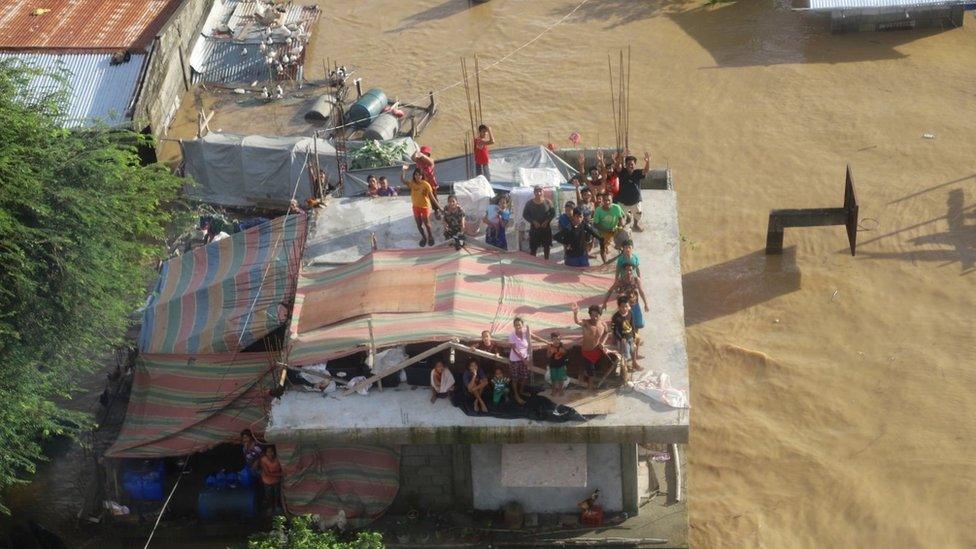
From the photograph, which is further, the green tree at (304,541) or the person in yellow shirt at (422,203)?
the person in yellow shirt at (422,203)

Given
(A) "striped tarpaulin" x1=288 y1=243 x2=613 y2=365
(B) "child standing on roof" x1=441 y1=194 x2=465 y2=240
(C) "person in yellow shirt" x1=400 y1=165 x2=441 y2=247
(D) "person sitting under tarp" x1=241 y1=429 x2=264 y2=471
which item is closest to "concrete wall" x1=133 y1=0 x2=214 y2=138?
(C) "person in yellow shirt" x1=400 y1=165 x2=441 y2=247

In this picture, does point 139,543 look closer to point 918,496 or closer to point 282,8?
point 918,496

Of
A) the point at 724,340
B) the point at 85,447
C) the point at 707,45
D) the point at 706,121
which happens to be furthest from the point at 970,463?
the point at 707,45

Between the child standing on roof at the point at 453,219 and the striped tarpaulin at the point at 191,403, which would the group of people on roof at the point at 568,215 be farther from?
the striped tarpaulin at the point at 191,403

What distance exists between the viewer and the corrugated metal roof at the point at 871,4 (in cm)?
2838

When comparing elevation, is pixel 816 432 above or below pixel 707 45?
below

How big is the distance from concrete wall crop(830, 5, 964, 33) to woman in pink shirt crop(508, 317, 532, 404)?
17.7 meters

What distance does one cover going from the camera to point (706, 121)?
2664cm

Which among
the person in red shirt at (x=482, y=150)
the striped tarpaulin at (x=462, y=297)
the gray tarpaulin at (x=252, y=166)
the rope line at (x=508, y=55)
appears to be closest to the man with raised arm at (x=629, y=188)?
the striped tarpaulin at (x=462, y=297)

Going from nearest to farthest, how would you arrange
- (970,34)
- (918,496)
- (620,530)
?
(620,530) < (918,496) < (970,34)

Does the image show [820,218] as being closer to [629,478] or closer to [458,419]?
[629,478]

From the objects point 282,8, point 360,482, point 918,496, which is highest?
point 282,8

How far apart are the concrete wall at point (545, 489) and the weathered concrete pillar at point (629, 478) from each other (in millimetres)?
47

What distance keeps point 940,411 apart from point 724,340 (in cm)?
362
